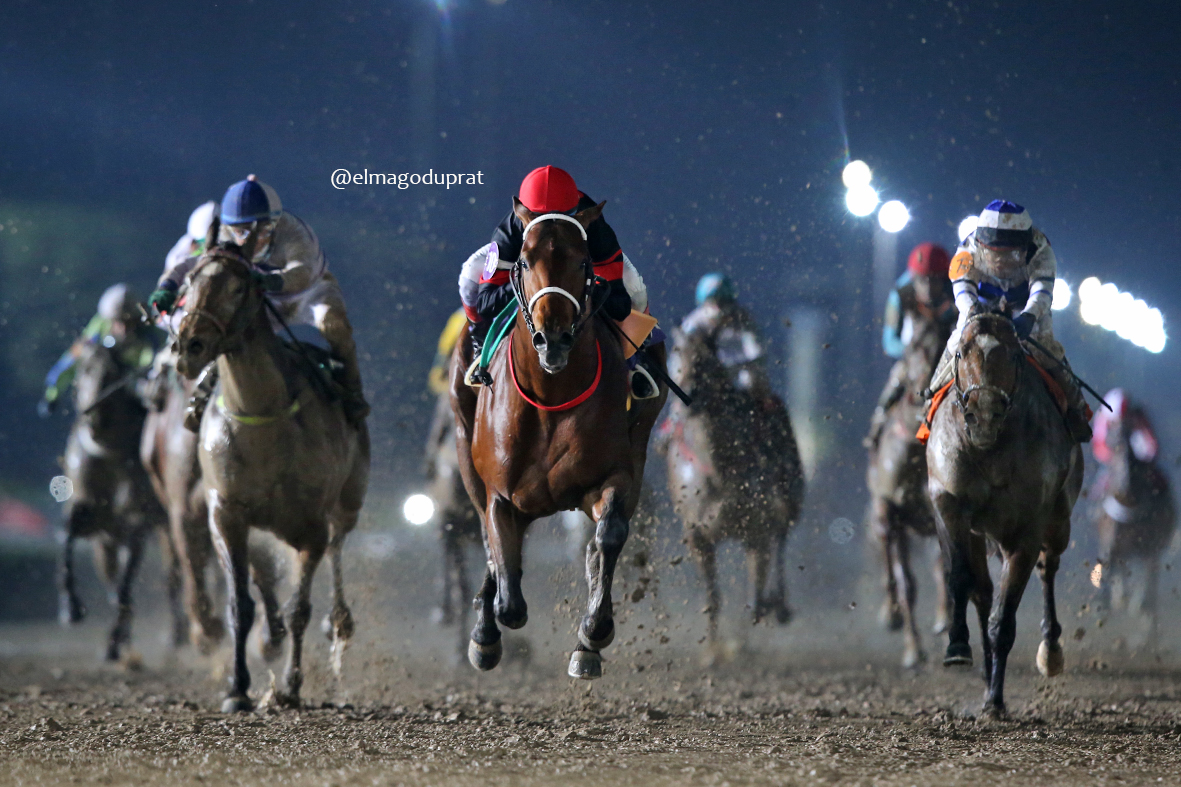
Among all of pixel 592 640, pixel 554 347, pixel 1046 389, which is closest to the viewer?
pixel 554 347

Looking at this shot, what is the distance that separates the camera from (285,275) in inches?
268

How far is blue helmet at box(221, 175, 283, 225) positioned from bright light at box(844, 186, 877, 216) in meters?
5.39

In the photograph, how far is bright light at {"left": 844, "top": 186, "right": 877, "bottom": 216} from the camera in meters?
10.3

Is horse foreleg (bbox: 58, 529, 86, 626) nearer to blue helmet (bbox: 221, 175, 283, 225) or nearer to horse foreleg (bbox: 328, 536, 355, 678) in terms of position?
horse foreleg (bbox: 328, 536, 355, 678)

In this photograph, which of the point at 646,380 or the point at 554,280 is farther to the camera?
the point at 646,380

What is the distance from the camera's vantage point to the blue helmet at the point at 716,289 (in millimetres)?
9961

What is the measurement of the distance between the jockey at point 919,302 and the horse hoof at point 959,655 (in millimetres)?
3487

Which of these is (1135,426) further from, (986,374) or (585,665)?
(585,665)

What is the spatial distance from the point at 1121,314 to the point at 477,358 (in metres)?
9.41

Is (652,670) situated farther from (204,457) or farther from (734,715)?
(204,457)

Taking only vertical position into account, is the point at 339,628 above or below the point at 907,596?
below

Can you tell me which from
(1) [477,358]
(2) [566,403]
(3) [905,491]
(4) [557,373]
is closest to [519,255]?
(4) [557,373]

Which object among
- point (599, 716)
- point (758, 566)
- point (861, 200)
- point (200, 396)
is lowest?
point (599, 716)

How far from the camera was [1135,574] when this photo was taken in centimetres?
Answer: 1510
